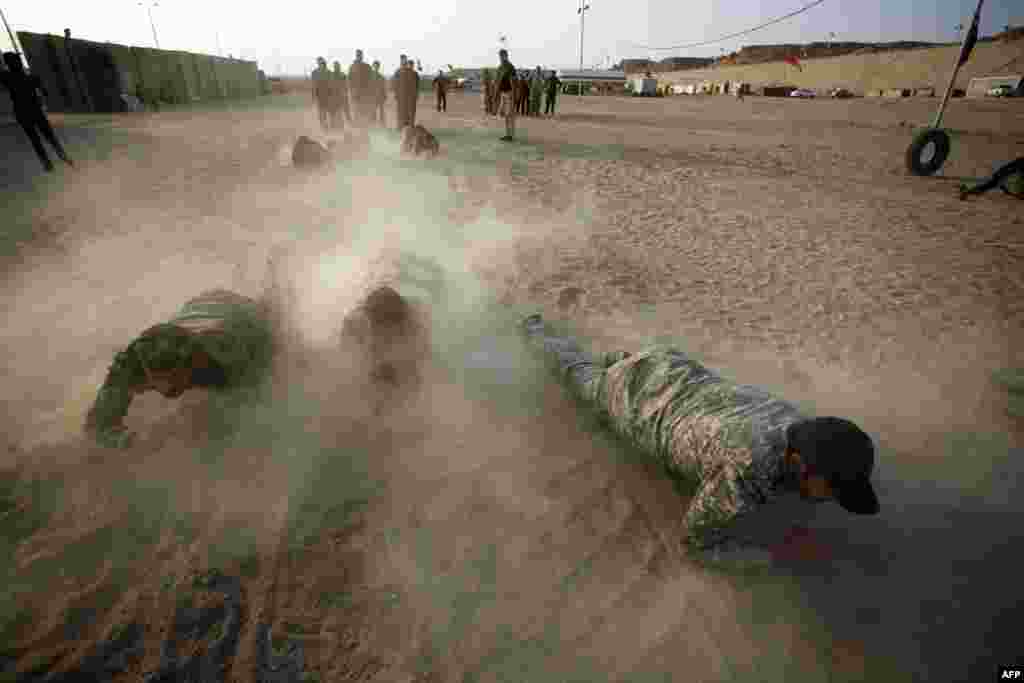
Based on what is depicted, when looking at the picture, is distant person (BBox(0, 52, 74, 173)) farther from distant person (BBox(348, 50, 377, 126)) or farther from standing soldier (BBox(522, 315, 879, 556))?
standing soldier (BBox(522, 315, 879, 556))

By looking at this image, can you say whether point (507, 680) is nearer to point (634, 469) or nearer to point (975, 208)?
point (634, 469)

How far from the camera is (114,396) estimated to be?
8.73 ft

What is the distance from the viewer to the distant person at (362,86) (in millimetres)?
14163

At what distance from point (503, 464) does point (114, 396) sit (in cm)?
→ 219

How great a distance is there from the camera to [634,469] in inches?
112

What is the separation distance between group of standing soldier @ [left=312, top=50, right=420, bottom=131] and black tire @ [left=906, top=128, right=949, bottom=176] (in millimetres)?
11470

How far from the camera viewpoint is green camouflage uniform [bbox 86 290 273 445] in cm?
261

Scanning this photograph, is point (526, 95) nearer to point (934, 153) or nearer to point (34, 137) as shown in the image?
point (934, 153)

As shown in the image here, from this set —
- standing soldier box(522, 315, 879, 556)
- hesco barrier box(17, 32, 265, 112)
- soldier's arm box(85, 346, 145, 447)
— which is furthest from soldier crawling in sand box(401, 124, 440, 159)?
hesco barrier box(17, 32, 265, 112)

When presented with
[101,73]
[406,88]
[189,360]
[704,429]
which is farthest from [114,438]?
[101,73]

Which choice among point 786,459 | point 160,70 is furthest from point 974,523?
point 160,70

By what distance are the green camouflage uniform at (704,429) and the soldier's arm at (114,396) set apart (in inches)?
102

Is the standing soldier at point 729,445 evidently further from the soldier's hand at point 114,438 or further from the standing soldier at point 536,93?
the standing soldier at point 536,93

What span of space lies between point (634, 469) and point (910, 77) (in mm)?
50460
